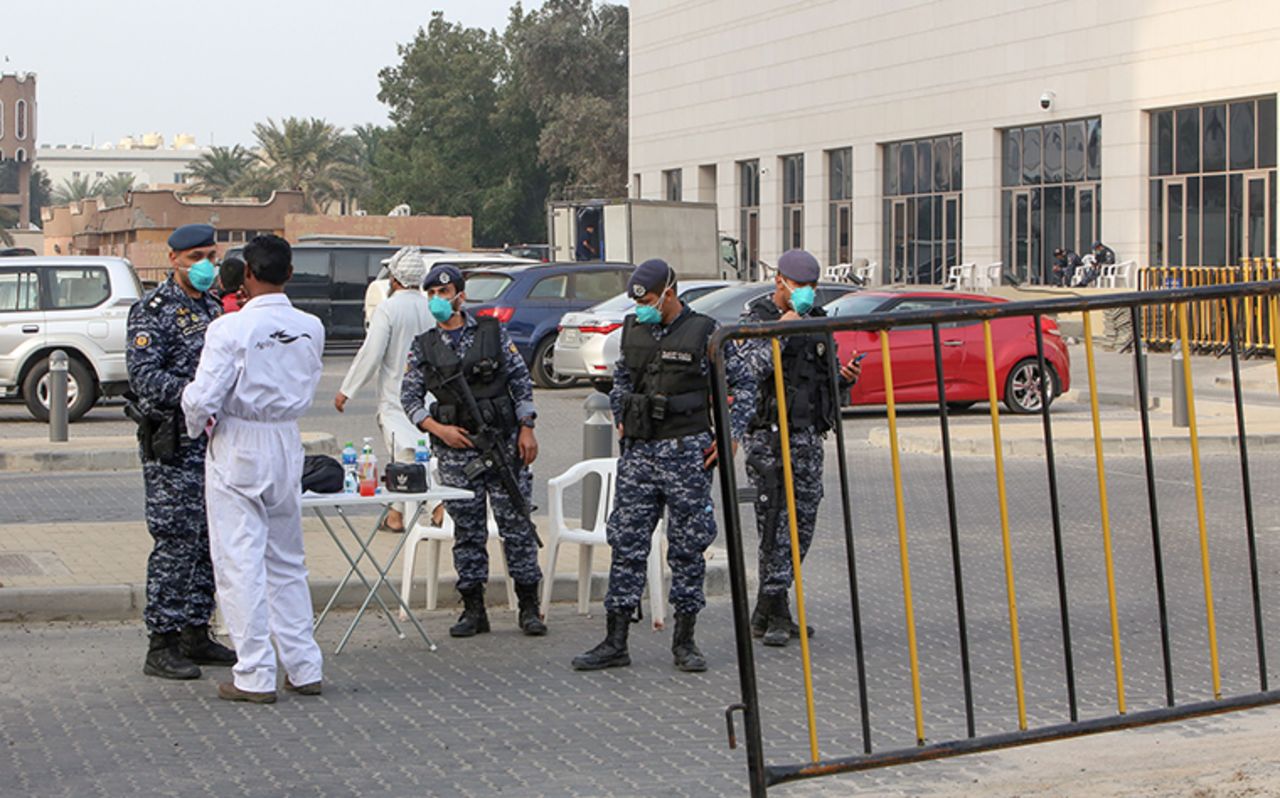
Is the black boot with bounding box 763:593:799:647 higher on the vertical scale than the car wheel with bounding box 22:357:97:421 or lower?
lower

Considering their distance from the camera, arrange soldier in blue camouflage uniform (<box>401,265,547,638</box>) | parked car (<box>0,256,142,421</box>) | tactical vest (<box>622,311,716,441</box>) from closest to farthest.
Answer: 1. tactical vest (<box>622,311,716,441</box>)
2. soldier in blue camouflage uniform (<box>401,265,547,638</box>)
3. parked car (<box>0,256,142,421</box>)

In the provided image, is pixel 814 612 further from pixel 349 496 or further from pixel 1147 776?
pixel 1147 776

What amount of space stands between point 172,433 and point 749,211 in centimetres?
5504

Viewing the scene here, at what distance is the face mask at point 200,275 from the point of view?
769cm

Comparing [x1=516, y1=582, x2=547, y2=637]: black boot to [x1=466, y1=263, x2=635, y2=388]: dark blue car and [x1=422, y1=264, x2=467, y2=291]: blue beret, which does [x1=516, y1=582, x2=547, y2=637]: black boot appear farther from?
[x1=466, y1=263, x2=635, y2=388]: dark blue car

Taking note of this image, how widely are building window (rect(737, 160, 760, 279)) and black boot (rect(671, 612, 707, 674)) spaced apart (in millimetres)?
53456

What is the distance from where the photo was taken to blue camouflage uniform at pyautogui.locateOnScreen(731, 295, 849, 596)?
27.1 feet

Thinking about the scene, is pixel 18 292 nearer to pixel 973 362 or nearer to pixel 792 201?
pixel 973 362

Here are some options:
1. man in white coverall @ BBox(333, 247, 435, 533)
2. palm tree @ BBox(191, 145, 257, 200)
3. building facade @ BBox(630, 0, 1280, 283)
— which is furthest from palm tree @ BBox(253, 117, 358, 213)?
man in white coverall @ BBox(333, 247, 435, 533)

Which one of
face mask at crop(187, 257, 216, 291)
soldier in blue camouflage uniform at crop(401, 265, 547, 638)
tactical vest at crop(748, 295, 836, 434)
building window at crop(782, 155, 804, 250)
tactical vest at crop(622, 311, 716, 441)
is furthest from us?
building window at crop(782, 155, 804, 250)

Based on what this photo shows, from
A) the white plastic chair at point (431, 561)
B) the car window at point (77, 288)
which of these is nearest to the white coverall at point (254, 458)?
the white plastic chair at point (431, 561)

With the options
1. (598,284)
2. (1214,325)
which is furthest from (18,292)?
(1214,325)

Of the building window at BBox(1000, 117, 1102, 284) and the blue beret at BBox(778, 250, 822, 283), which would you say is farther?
the building window at BBox(1000, 117, 1102, 284)

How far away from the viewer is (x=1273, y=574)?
978 centimetres
